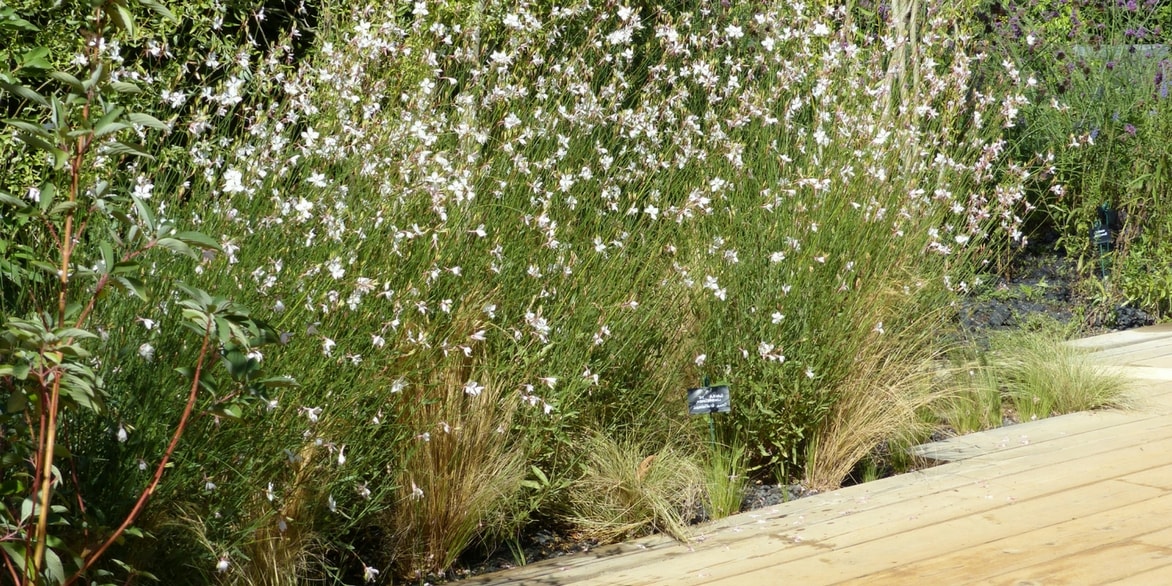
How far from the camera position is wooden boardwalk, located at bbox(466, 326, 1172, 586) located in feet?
9.61

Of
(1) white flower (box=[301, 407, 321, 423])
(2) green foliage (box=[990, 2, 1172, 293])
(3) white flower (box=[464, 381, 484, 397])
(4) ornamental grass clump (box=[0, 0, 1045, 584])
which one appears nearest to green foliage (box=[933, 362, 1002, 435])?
(4) ornamental grass clump (box=[0, 0, 1045, 584])

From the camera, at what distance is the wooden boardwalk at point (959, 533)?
2930 millimetres

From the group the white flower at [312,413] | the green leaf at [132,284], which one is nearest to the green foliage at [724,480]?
the white flower at [312,413]

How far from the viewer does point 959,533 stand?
10.6 feet

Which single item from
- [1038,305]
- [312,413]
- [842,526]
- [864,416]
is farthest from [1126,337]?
[312,413]

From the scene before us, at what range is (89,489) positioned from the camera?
8.50ft

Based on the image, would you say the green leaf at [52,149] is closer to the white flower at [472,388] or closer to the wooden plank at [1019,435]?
the white flower at [472,388]

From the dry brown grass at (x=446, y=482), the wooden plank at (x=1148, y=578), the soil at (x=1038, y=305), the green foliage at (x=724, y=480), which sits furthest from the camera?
the soil at (x=1038, y=305)

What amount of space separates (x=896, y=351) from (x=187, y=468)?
2589 mm

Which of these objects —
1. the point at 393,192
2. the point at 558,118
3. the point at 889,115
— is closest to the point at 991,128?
the point at 889,115

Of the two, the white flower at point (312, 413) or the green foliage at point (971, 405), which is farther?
the green foliage at point (971, 405)

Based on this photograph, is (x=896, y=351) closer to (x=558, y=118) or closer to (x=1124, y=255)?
(x=558, y=118)

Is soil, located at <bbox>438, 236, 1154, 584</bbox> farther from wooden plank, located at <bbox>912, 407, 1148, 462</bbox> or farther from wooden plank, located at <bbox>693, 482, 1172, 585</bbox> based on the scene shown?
wooden plank, located at <bbox>693, 482, 1172, 585</bbox>

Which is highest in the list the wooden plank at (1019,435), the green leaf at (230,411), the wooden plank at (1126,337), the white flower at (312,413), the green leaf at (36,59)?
the green leaf at (36,59)
